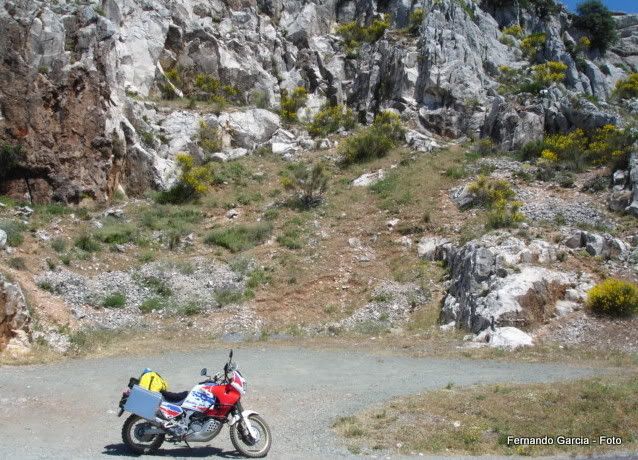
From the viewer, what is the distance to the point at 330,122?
31.2m

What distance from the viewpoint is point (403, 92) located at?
31.9 meters

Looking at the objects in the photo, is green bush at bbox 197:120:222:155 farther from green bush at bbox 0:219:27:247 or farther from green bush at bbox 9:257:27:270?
green bush at bbox 9:257:27:270

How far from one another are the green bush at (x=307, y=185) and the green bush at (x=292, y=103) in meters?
7.02

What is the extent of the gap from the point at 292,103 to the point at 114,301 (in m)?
17.9

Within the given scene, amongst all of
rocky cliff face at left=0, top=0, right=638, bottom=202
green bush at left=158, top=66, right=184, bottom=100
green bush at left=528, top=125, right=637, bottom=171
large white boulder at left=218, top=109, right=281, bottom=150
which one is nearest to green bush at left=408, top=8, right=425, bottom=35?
rocky cliff face at left=0, top=0, right=638, bottom=202

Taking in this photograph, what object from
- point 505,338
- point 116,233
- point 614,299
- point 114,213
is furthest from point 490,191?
point 114,213

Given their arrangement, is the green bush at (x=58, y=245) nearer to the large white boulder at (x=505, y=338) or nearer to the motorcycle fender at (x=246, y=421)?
the large white boulder at (x=505, y=338)

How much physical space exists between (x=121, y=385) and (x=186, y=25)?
2464 centimetres

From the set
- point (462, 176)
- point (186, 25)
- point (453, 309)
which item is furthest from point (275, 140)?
point (453, 309)

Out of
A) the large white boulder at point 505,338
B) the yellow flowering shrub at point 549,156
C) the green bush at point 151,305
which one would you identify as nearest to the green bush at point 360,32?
the yellow flowering shrub at point 549,156

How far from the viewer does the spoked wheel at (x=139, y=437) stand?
6.67 metres

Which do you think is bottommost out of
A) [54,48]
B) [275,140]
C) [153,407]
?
[153,407]

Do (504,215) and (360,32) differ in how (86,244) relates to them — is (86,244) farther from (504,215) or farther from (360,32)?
(360,32)

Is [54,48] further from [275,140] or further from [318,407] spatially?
[318,407]
